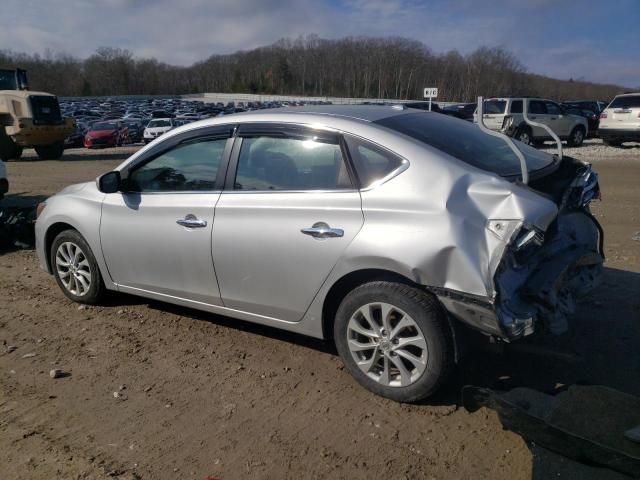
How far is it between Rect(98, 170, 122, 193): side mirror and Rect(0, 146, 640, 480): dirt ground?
109 cm

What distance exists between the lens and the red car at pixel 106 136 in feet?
91.9

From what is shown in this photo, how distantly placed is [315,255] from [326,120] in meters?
0.88

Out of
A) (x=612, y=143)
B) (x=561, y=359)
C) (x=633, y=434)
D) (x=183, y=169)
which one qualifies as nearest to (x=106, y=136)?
(x=612, y=143)

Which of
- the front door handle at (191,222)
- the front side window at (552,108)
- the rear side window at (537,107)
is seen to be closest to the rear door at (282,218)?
the front door handle at (191,222)

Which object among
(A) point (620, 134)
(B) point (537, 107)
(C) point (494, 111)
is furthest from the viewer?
(B) point (537, 107)

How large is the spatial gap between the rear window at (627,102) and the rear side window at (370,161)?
18.3m

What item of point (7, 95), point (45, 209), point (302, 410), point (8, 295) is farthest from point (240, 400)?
point (7, 95)

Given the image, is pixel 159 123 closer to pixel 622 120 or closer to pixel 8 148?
pixel 8 148

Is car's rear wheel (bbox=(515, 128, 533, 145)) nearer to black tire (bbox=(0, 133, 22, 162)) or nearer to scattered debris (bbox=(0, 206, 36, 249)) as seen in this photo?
scattered debris (bbox=(0, 206, 36, 249))

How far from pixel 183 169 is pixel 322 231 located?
4.53 feet

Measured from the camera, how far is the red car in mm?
28000

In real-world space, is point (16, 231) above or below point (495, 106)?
below

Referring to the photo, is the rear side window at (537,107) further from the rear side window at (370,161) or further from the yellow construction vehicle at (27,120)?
the rear side window at (370,161)

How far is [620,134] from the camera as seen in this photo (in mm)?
18906
